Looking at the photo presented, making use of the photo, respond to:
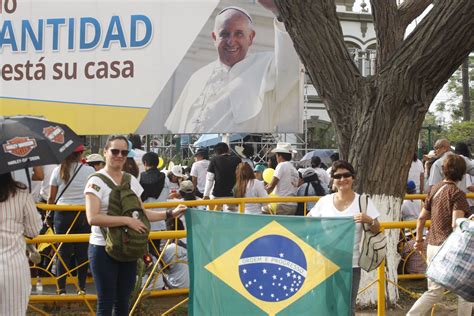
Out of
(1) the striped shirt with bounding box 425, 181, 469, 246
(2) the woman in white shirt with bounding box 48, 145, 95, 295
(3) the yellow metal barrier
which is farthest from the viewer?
(2) the woman in white shirt with bounding box 48, 145, 95, 295

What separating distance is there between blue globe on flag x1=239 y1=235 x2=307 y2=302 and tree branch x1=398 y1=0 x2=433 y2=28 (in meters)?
3.98

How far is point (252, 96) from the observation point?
18672 millimetres

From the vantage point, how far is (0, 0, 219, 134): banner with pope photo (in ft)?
62.6

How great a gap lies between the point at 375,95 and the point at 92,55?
11.5m

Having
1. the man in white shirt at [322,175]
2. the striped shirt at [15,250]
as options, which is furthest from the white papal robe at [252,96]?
the striped shirt at [15,250]

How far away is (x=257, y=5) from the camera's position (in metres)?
18.8

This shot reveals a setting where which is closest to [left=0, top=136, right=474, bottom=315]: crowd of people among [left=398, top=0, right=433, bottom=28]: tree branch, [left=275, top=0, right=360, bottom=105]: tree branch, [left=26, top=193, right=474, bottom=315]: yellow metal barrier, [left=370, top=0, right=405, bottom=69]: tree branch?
[left=26, top=193, right=474, bottom=315]: yellow metal barrier

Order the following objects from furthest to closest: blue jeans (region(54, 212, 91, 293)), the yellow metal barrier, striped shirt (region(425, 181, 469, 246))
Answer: blue jeans (region(54, 212, 91, 293))
striped shirt (region(425, 181, 469, 246))
the yellow metal barrier

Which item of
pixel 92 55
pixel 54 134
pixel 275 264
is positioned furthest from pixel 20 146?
pixel 92 55

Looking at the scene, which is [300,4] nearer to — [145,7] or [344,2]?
[145,7]

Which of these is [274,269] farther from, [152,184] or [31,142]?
[152,184]

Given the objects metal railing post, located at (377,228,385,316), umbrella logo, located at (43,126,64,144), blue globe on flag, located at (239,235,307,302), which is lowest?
metal railing post, located at (377,228,385,316)

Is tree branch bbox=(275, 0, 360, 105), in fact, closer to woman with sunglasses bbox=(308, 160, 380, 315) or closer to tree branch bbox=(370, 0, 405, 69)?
tree branch bbox=(370, 0, 405, 69)

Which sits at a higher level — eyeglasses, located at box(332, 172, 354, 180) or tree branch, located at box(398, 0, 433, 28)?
tree branch, located at box(398, 0, 433, 28)
